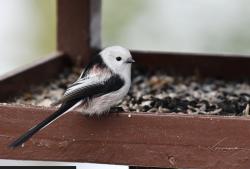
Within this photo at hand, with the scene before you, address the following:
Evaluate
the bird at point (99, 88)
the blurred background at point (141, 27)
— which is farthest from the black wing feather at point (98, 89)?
the blurred background at point (141, 27)

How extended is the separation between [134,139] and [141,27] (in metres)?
4.20

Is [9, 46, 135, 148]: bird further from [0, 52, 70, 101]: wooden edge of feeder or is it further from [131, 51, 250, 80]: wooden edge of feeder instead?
[131, 51, 250, 80]: wooden edge of feeder

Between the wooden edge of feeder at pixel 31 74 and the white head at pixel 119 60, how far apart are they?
33.8 inches

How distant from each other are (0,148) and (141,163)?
1.90ft

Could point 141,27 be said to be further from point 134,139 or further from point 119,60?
point 134,139

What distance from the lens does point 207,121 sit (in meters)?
2.86

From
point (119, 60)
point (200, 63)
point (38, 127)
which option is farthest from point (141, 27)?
point (38, 127)

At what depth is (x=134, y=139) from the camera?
2.92m

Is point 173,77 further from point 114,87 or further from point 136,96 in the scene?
point 114,87

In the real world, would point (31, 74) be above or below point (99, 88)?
below

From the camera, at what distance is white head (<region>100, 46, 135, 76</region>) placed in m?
3.02

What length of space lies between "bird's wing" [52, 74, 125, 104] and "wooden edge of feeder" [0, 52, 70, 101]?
0.86 m

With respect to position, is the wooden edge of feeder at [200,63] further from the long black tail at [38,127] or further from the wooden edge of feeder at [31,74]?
the long black tail at [38,127]

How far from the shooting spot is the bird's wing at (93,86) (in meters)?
2.89
